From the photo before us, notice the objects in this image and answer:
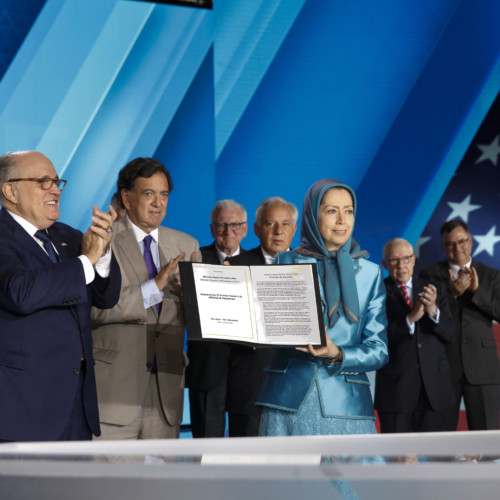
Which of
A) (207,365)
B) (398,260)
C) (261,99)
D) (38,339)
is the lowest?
(38,339)

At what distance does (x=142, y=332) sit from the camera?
294 cm

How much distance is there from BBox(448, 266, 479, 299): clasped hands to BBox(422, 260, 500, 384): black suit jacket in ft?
0.14

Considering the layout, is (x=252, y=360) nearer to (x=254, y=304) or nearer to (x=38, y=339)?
(x=254, y=304)

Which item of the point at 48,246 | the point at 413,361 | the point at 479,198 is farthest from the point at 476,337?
the point at 48,246

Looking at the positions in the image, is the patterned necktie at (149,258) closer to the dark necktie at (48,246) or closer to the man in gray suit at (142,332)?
the man in gray suit at (142,332)

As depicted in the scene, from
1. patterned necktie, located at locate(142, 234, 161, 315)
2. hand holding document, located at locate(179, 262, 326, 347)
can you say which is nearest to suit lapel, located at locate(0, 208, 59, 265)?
hand holding document, located at locate(179, 262, 326, 347)

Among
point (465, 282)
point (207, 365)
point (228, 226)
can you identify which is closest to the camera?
point (207, 365)

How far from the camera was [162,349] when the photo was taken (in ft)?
9.74

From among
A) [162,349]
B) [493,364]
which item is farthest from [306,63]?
[162,349]

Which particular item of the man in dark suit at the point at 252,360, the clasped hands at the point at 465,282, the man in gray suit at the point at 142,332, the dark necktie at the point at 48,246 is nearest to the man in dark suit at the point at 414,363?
the clasped hands at the point at 465,282

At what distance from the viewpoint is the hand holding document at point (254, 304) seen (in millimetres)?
2291

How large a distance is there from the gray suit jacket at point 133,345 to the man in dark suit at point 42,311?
1.54ft

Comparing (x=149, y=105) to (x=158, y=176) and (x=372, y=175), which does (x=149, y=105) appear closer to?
(x=372, y=175)

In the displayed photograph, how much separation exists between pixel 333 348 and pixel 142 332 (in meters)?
1.00
